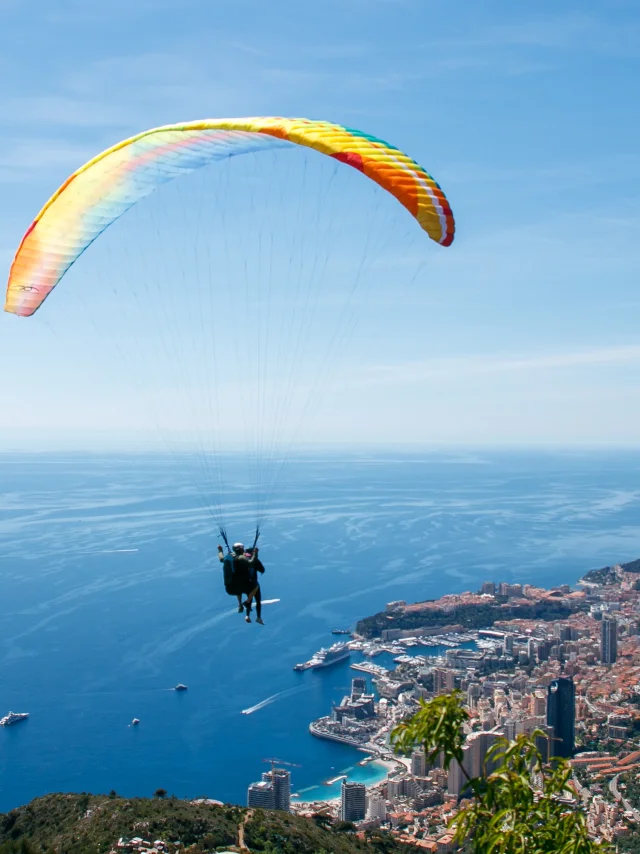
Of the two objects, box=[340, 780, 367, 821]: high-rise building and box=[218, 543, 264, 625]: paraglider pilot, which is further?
box=[340, 780, 367, 821]: high-rise building

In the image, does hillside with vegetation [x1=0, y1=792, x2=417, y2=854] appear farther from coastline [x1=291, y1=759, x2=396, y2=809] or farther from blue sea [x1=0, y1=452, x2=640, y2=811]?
blue sea [x1=0, y1=452, x2=640, y2=811]

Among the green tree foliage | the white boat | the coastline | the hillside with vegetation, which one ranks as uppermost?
the green tree foliage

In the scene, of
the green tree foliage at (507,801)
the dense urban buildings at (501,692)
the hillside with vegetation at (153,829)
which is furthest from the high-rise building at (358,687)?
the green tree foliage at (507,801)

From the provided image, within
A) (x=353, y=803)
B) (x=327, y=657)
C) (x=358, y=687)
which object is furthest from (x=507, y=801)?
(x=327, y=657)

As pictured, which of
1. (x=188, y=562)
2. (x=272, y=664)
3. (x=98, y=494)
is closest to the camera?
(x=272, y=664)

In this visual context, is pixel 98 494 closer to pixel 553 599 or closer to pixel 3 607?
pixel 3 607

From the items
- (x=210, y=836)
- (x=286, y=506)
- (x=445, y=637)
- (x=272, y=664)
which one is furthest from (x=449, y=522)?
(x=210, y=836)

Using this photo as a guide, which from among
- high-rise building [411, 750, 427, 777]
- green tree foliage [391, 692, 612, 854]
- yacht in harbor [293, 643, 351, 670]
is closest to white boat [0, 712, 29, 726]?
yacht in harbor [293, 643, 351, 670]
